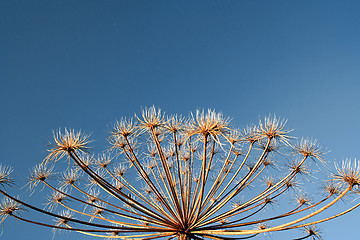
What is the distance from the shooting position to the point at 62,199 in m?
10.6

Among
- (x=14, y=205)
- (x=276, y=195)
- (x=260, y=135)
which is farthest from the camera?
(x=276, y=195)

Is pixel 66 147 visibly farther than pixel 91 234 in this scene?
No

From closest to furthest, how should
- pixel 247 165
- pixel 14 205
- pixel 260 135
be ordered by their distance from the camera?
pixel 14 205 → pixel 260 135 → pixel 247 165

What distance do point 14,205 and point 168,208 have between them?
453 centimetres

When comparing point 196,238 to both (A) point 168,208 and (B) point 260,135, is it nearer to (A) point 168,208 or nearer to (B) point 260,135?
(A) point 168,208

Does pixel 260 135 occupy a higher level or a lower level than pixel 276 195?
higher

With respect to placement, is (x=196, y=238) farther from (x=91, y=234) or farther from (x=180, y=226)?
(x=91, y=234)

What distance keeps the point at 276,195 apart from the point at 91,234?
21.6 ft

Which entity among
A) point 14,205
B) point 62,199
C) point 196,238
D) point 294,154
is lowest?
point 196,238

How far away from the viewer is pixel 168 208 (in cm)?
873

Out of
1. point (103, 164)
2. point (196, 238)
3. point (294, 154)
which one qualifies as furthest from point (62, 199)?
point (294, 154)

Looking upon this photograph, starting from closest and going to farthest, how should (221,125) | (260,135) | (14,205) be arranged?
(221,125)
(14,205)
(260,135)

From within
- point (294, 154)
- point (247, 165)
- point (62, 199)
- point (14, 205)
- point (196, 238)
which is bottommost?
point (196, 238)

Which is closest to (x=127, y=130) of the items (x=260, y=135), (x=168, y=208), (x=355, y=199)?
(x=168, y=208)
